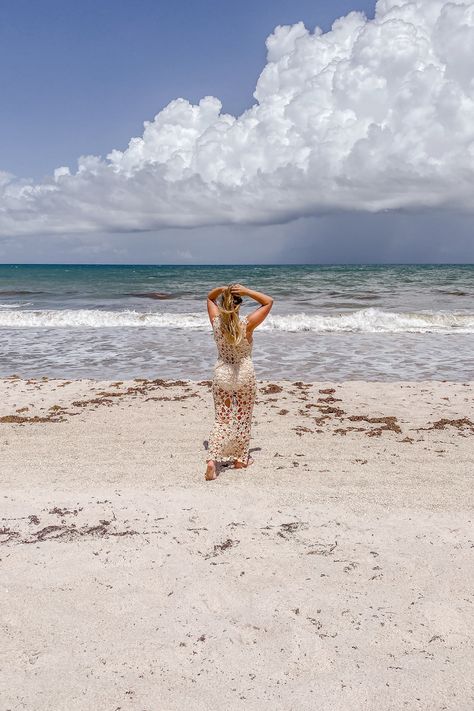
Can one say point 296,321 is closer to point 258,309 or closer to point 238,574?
point 258,309

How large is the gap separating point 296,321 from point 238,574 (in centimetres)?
2021

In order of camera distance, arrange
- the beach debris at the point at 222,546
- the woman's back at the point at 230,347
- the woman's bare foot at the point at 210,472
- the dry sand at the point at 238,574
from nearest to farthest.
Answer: the dry sand at the point at 238,574 → the beach debris at the point at 222,546 → the woman's bare foot at the point at 210,472 → the woman's back at the point at 230,347

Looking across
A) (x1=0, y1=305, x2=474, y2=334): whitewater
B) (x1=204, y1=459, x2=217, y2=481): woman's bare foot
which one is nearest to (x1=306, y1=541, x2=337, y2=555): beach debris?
(x1=204, y1=459, x2=217, y2=481): woman's bare foot

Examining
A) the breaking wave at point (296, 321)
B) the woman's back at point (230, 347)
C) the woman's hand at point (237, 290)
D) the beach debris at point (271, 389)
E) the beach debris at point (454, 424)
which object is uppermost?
the woman's hand at point (237, 290)

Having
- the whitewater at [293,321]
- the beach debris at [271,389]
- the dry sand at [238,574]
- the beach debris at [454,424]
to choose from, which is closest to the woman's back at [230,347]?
the dry sand at [238,574]

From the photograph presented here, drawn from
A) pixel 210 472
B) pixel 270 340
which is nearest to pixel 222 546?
pixel 210 472

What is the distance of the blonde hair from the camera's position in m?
6.11

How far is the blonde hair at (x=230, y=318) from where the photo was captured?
20.1 ft

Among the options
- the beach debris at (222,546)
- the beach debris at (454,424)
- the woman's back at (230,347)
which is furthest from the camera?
the beach debris at (454,424)

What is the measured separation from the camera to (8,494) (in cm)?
571

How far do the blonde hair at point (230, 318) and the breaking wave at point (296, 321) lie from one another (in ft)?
51.1

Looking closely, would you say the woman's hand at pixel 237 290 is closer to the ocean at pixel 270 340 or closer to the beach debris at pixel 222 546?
the beach debris at pixel 222 546

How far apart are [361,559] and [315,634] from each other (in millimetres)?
1046

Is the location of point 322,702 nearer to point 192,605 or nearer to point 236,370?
point 192,605
